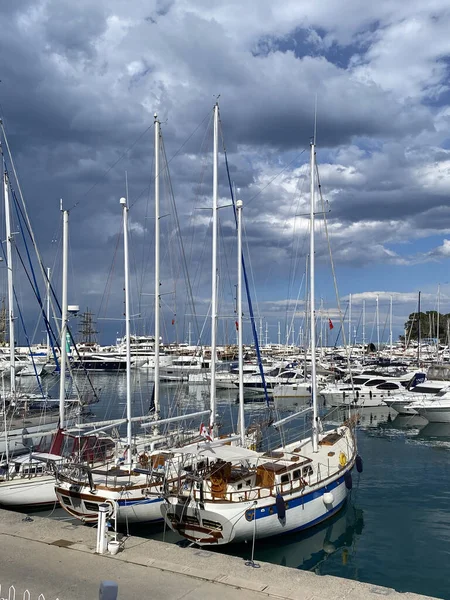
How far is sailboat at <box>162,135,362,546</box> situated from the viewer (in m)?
17.4

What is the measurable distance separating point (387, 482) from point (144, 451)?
12547 mm

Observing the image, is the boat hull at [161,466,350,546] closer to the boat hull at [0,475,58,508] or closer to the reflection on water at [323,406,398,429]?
the boat hull at [0,475,58,508]

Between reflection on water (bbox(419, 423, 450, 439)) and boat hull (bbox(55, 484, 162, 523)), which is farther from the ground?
boat hull (bbox(55, 484, 162, 523))

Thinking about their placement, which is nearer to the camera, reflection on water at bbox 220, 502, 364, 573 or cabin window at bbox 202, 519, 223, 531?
cabin window at bbox 202, 519, 223, 531

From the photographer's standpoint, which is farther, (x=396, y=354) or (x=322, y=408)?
(x=396, y=354)

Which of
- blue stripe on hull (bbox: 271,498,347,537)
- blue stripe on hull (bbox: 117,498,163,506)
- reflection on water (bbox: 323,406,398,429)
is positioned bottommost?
reflection on water (bbox: 323,406,398,429)

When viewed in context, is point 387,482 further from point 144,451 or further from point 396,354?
point 396,354

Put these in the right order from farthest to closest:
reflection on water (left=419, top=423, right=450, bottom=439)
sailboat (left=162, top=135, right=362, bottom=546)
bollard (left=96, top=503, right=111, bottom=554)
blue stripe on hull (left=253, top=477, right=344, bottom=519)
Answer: reflection on water (left=419, top=423, right=450, bottom=439), blue stripe on hull (left=253, top=477, right=344, bottom=519), sailboat (left=162, top=135, right=362, bottom=546), bollard (left=96, top=503, right=111, bottom=554)

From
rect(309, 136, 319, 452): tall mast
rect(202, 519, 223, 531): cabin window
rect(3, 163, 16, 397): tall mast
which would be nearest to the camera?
rect(202, 519, 223, 531): cabin window

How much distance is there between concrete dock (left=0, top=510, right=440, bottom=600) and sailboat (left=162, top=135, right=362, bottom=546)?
297 cm

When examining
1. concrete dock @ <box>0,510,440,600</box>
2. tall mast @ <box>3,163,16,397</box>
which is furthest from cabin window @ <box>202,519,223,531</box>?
tall mast @ <box>3,163,16,397</box>

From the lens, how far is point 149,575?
12492mm

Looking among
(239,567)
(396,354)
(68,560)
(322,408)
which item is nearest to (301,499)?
(239,567)

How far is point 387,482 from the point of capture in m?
28.2
